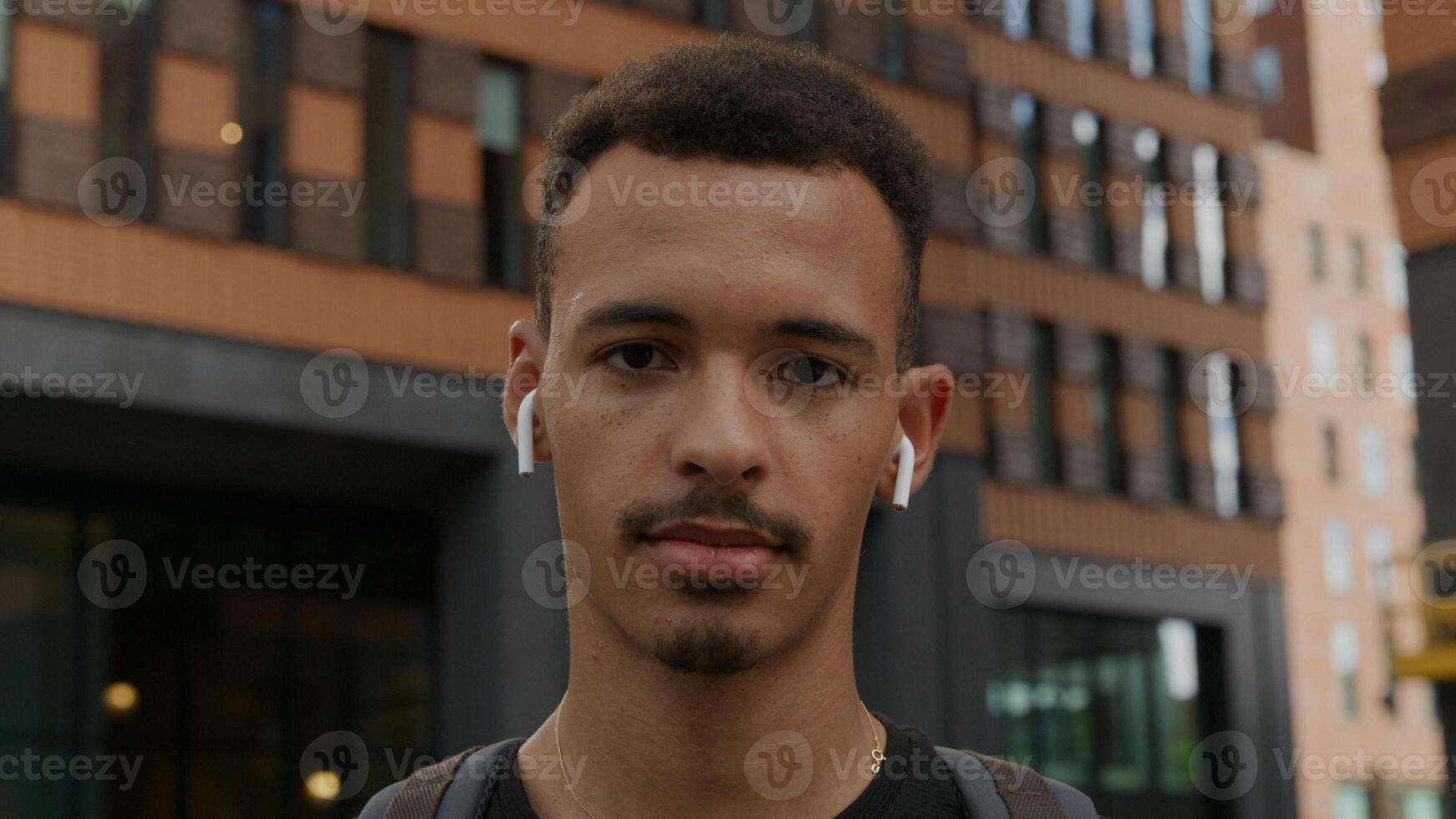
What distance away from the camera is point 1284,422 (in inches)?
2127

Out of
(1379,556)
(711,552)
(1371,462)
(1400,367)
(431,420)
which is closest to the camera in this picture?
(711,552)

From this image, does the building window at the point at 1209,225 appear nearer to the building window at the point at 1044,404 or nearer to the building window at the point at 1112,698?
the building window at the point at 1044,404

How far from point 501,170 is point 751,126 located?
18230mm

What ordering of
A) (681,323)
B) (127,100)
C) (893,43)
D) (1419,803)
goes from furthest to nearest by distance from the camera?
(1419,803), (893,43), (127,100), (681,323)

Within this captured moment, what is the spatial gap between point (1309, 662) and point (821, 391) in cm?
5234

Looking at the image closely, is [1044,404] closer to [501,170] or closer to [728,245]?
[501,170]

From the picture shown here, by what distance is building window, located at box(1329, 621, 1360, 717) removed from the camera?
172 ft

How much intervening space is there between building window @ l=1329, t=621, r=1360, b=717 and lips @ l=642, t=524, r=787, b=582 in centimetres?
5315

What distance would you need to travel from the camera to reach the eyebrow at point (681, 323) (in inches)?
99.2

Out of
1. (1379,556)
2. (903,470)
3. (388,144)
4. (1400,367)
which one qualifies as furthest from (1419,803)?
(903,470)

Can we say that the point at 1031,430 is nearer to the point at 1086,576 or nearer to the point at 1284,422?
the point at 1086,576

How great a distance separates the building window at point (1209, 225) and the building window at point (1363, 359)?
26689 mm

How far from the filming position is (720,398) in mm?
2469

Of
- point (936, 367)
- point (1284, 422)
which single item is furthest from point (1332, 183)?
point (936, 367)
